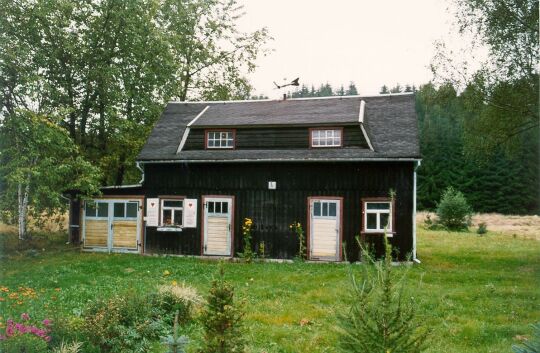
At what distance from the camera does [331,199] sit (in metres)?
18.1

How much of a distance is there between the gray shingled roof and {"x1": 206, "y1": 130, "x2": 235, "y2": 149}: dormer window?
1.22ft

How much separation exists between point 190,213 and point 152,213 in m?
1.72

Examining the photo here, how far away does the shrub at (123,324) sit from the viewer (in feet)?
23.3

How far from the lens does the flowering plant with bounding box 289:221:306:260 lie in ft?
Answer: 59.3

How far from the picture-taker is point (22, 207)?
19.9m

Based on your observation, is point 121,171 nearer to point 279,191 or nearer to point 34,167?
point 34,167

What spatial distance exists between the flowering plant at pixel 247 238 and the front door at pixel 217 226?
706 millimetres

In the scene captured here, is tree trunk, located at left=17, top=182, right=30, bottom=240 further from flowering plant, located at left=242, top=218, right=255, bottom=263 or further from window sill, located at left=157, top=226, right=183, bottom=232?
flowering plant, located at left=242, top=218, right=255, bottom=263

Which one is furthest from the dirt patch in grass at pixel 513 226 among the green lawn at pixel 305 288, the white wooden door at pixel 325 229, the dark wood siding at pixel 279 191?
the white wooden door at pixel 325 229

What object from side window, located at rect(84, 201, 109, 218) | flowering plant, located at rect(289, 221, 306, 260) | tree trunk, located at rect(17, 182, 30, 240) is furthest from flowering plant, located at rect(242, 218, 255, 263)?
tree trunk, located at rect(17, 182, 30, 240)

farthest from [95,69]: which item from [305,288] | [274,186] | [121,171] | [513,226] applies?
[513,226]

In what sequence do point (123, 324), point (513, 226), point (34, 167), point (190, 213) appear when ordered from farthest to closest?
point (513, 226) → point (190, 213) → point (34, 167) → point (123, 324)

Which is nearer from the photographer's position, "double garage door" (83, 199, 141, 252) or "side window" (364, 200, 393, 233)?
"side window" (364, 200, 393, 233)

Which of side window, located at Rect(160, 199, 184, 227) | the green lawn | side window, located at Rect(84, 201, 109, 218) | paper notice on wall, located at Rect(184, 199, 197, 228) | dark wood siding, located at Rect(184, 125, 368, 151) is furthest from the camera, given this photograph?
side window, located at Rect(84, 201, 109, 218)
